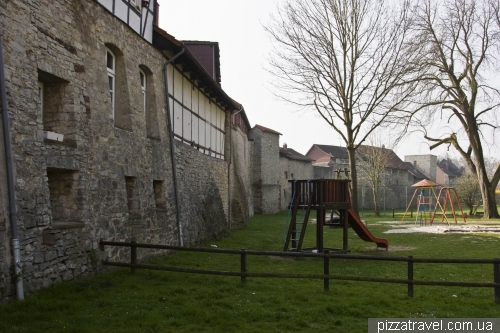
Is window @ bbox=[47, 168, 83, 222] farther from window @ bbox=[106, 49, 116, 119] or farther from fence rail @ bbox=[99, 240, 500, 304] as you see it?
window @ bbox=[106, 49, 116, 119]

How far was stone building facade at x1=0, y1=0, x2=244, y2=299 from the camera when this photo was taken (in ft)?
23.3

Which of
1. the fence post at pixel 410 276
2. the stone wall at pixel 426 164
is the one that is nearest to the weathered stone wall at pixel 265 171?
the fence post at pixel 410 276

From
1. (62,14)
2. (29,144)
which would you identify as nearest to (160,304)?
(29,144)

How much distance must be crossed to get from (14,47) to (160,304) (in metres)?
4.33

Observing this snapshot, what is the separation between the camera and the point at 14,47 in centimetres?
701

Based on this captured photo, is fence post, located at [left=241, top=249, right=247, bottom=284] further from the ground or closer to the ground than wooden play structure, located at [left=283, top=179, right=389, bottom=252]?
closer to the ground

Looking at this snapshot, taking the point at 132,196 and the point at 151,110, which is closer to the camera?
the point at 132,196

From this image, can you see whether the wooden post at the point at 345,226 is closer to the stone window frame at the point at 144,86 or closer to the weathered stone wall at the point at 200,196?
the weathered stone wall at the point at 200,196

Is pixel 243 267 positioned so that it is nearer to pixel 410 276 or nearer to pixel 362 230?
pixel 410 276

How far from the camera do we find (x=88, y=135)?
902cm

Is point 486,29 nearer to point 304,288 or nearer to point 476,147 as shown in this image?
point 476,147

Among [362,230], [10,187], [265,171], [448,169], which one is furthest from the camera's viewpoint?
[448,169]

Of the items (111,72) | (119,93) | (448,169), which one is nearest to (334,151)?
(448,169)

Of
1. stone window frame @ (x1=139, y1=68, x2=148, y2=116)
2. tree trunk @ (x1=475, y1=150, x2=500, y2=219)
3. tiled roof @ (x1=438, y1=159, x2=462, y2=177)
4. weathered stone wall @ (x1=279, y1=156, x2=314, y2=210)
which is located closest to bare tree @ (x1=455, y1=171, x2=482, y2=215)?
tree trunk @ (x1=475, y1=150, x2=500, y2=219)
